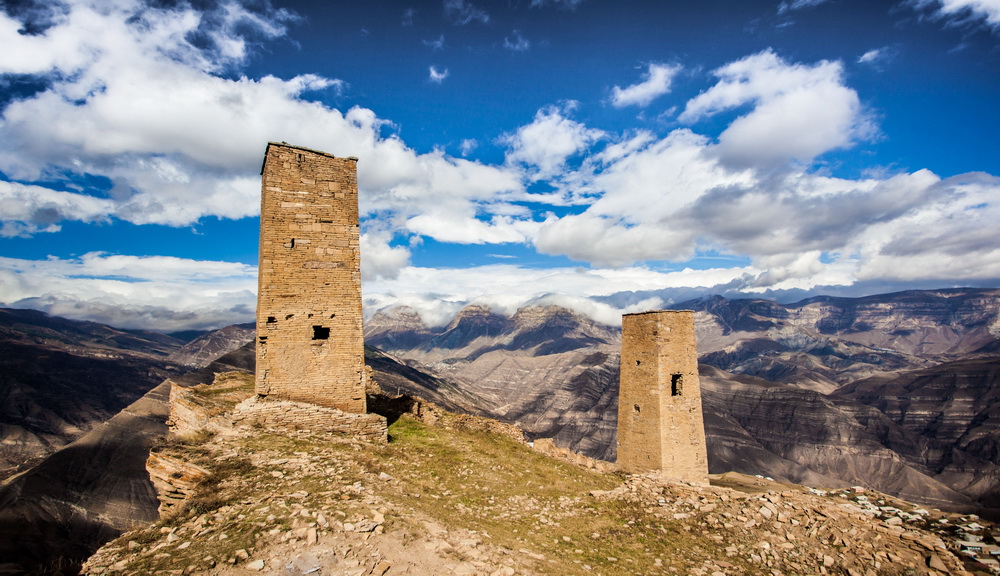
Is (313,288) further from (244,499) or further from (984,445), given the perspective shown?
(984,445)

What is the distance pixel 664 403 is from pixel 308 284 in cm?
1594

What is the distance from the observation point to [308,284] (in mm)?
13078

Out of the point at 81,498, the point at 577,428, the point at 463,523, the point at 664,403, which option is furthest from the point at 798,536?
the point at 577,428

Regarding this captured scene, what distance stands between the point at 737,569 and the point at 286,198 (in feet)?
45.8

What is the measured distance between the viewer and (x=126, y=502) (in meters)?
45.8

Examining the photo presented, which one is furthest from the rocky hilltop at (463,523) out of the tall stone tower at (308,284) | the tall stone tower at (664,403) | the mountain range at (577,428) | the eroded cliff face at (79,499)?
the mountain range at (577,428)

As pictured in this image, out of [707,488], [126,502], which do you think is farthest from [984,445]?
[126,502]

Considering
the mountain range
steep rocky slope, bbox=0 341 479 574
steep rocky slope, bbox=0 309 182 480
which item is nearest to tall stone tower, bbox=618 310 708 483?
steep rocky slope, bbox=0 341 479 574

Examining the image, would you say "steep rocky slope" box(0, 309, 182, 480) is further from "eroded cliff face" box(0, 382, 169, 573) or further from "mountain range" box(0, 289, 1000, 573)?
"eroded cliff face" box(0, 382, 169, 573)

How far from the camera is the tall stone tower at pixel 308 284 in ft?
41.5

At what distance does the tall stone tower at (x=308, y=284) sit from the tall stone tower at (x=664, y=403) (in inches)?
525

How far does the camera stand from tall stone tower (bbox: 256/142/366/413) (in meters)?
12.6

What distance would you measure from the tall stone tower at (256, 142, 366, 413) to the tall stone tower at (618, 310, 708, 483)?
525 inches

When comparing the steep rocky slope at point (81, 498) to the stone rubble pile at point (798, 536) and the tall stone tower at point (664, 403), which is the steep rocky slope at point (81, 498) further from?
the stone rubble pile at point (798, 536)
